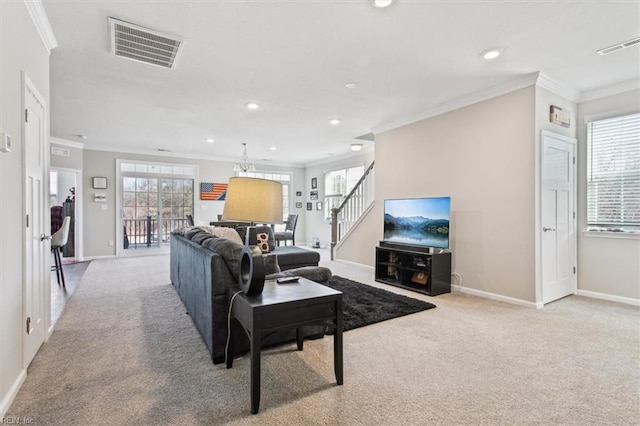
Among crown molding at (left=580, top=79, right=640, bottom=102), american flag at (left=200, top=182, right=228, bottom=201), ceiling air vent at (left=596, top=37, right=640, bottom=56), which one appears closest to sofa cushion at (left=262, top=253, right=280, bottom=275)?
ceiling air vent at (left=596, top=37, right=640, bottom=56)

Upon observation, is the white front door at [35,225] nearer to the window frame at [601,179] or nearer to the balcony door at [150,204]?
the balcony door at [150,204]

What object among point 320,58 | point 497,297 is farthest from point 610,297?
point 320,58

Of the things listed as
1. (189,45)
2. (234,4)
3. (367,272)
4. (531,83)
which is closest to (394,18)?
(234,4)

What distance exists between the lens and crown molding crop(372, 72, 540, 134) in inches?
141

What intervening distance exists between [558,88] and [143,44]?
453 cm

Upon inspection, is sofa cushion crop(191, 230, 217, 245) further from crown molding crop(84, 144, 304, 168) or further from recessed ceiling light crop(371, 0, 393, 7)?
crown molding crop(84, 144, 304, 168)

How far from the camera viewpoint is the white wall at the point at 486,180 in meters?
3.67

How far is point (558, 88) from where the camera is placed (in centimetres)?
377

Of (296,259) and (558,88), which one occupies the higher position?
(558,88)

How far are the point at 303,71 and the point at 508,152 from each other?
262 cm

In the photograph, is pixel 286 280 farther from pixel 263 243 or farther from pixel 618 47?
pixel 618 47

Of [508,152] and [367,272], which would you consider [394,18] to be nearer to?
[508,152]

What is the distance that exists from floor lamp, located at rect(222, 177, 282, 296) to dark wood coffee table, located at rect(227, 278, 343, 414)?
0.47 ft

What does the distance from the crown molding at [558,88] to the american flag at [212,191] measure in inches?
268
